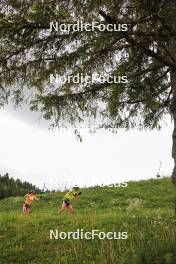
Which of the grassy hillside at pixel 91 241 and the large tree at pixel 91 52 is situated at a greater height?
the large tree at pixel 91 52

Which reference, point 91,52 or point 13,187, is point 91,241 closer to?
point 91,52

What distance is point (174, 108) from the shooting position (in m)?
13.8

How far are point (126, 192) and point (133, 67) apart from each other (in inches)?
430

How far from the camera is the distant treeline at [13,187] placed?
30.4 meters

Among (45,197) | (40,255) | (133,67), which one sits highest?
(133,67)

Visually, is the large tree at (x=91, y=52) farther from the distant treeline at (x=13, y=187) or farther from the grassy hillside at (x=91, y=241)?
the distant treeline at (x=13, y=187)

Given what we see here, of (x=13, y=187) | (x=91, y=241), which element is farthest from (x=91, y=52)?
(x=13, y=187)

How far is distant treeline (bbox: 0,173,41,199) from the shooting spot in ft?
99.6

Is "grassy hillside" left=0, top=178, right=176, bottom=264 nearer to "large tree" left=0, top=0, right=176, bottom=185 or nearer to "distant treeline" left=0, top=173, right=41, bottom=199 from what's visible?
"large tree" left=0, top=0, right=176, bottom=185

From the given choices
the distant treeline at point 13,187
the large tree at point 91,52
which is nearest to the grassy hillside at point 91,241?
the large tree at point 91,52

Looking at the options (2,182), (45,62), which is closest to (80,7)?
(45,62)

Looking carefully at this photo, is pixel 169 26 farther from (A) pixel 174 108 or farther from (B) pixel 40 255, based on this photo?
(B) pixel 40 255

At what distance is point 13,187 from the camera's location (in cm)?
3225

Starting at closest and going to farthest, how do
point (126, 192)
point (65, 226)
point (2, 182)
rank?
point (65, 226), point (126, 192), point (2, 182)
